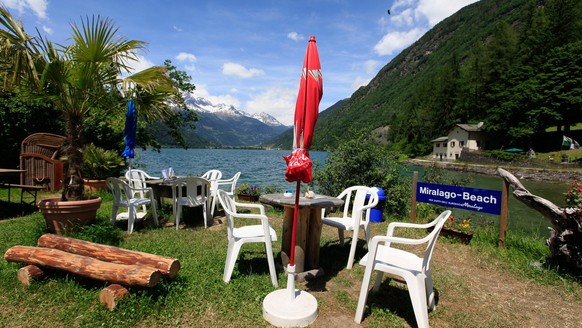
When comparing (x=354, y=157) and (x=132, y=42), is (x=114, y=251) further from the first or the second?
(x=354, y=157)

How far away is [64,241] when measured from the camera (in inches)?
123

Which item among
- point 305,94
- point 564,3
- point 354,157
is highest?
point 564,3

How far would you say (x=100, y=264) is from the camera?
2713 mm

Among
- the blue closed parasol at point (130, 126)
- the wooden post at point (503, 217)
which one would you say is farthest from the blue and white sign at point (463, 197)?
the blue closed parasol at point (130, 126)

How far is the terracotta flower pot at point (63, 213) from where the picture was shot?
4.08 m

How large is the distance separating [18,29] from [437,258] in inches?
252

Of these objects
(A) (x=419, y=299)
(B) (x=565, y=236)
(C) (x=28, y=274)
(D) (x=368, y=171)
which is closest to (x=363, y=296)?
(A) (x=419, y=299)

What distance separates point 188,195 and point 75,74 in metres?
2.53

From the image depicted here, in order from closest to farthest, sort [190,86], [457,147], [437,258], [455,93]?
[437,258] < [190,86] < [457,147] < [455,93]

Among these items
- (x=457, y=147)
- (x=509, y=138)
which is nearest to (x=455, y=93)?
(x=457, y=147)

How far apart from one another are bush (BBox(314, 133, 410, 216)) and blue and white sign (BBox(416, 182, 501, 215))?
4.90 ft

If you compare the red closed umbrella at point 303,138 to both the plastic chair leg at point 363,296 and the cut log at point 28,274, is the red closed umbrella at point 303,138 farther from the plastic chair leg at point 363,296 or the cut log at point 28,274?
the cut log at point 28,274

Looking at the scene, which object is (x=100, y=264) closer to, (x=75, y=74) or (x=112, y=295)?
(x=112, y=295)

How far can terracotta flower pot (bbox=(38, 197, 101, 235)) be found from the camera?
4082 millimetres
